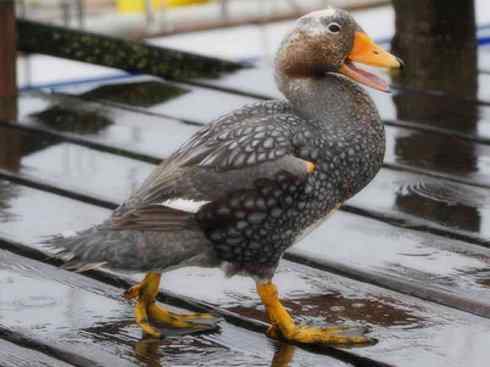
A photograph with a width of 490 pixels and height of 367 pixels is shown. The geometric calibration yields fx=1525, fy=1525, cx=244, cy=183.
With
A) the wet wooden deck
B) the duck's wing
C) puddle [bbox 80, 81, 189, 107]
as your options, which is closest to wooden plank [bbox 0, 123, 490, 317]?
the wet wooden deck

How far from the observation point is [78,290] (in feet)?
9.85

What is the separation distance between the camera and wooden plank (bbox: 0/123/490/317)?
2.97m

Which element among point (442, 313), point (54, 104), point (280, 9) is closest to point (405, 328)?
point (442, 313)

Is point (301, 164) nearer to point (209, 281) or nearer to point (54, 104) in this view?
point (209, 281)

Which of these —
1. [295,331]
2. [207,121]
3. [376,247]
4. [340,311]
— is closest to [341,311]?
[340,311]

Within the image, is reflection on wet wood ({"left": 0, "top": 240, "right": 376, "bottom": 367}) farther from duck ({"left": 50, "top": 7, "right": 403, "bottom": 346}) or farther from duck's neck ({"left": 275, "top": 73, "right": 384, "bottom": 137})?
duck's neck ({"left": 275, "top": 73, "right": 384, "bottom": 137})

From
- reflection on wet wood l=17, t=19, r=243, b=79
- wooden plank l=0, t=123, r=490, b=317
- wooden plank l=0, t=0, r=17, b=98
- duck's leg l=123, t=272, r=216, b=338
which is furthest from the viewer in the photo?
reflection on wet wood l=17, t=19, r=243, b=79

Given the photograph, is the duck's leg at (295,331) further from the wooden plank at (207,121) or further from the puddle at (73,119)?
the puddle at (73,119)

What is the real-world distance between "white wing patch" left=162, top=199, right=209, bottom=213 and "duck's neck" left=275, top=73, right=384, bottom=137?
27cm

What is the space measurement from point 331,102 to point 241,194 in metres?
0.27

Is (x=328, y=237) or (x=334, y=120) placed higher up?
(x=334, y=120)

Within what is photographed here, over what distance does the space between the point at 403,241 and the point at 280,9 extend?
18.1 feet

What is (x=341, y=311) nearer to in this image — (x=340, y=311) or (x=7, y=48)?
(x=340, y=311)

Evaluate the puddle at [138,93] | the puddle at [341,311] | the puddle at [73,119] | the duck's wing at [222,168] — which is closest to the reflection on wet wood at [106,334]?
the puddle at [341,311]
